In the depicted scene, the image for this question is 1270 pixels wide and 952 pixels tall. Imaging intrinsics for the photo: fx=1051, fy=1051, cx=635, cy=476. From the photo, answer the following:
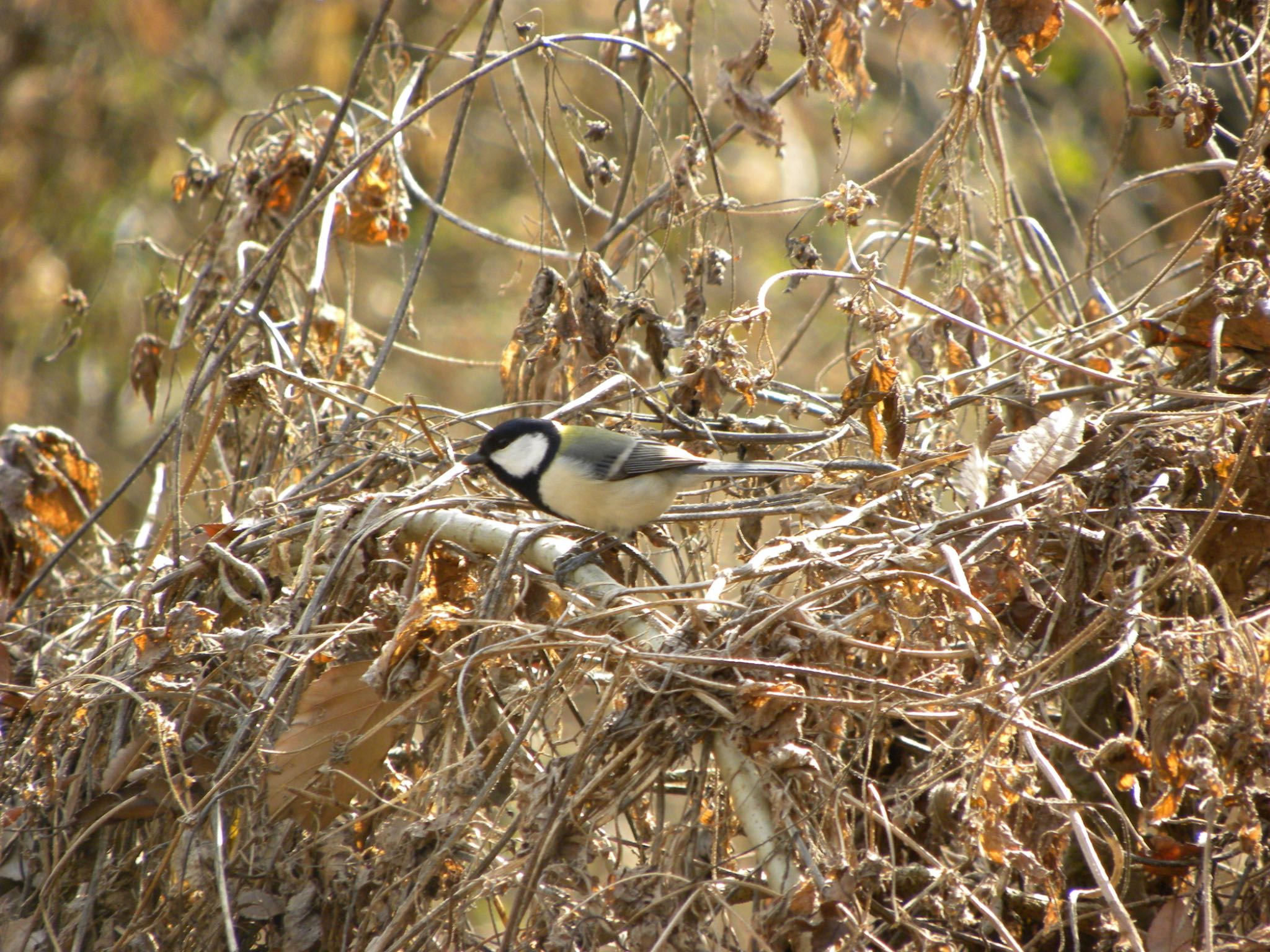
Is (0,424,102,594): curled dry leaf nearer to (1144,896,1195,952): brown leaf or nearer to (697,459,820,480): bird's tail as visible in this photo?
(697,459,820,480): bird's tail

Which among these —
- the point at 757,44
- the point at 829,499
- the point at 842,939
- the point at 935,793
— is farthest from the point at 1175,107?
the point at 842,939

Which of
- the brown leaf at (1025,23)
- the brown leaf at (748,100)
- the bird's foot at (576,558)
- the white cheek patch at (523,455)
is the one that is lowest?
the bird's foot at (576,558)

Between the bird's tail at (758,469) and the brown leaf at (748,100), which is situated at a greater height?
the brown leaf at (748,100)

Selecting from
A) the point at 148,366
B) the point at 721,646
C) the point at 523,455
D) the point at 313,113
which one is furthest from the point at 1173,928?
the point at 313,113

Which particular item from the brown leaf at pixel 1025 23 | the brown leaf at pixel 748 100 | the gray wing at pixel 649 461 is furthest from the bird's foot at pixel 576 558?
the brown leaf at pixel 1025 23

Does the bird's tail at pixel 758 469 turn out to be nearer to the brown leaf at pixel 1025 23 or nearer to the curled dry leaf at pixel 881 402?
the curled dry leaf at pixel 881 402

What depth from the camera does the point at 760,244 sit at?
912 centimetres

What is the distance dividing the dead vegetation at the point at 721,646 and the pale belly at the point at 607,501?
103mm

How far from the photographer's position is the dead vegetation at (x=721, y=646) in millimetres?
1613

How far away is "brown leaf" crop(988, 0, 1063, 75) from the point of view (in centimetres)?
225

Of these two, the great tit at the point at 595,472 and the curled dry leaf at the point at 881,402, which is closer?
the curled dry leaf at the point at 881,402

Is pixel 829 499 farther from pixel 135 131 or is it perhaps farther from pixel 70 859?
pixel 135 131

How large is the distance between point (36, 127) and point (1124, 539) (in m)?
7.52

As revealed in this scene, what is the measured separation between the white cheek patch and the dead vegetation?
0.13 m
